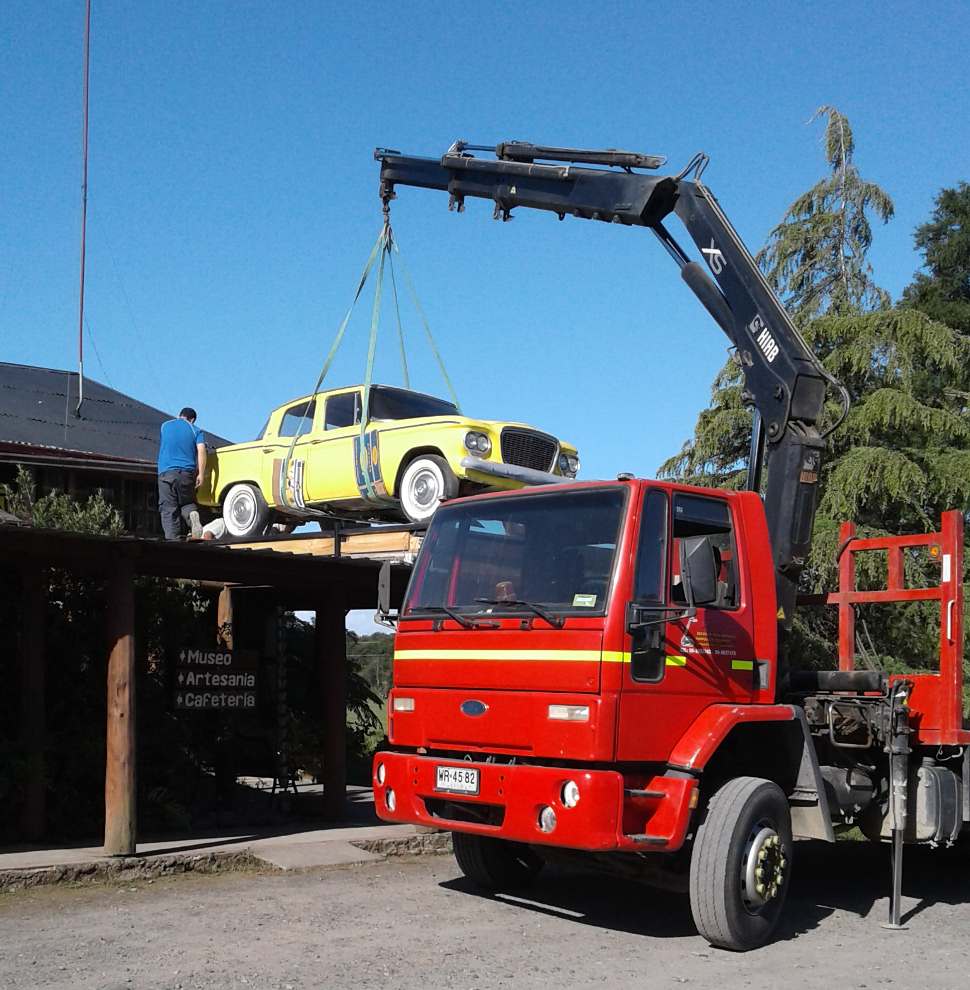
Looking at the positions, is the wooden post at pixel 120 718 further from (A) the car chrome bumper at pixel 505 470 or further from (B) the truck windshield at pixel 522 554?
(A) the car chrome bumper at pixel 505 470

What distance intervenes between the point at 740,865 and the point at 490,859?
2.08m

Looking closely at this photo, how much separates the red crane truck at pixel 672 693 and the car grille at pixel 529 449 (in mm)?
3334

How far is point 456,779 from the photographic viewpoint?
22.4 ft

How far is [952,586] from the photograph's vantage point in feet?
25.3

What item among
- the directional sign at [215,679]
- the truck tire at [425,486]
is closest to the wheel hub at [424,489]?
the truck tire at [425,486]

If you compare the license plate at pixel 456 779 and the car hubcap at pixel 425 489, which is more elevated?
the car hubcap at pixel 425 489

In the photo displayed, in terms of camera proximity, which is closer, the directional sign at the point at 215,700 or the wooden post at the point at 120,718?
Answer: the wooden post at the point at 120,718

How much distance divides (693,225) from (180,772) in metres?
7.28

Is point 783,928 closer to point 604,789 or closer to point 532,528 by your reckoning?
point 604,789

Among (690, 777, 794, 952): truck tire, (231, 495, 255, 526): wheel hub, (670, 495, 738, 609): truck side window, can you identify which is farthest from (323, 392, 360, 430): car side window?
(690, 777, 794, 952): truck tire

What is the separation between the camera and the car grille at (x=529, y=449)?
11680 millimetres

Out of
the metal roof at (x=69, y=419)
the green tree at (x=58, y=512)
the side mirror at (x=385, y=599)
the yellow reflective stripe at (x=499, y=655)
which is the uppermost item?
the metal roof at (x=69, y=419)

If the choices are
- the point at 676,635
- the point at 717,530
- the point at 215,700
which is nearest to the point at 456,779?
the point at 676,635

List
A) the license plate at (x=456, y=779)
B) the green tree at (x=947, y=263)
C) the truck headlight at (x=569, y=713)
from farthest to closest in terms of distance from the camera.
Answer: the green tree at (x=947, y=263) < the license plate at (x=456, y=779) < the truck headlight at (x=569, y=713)
